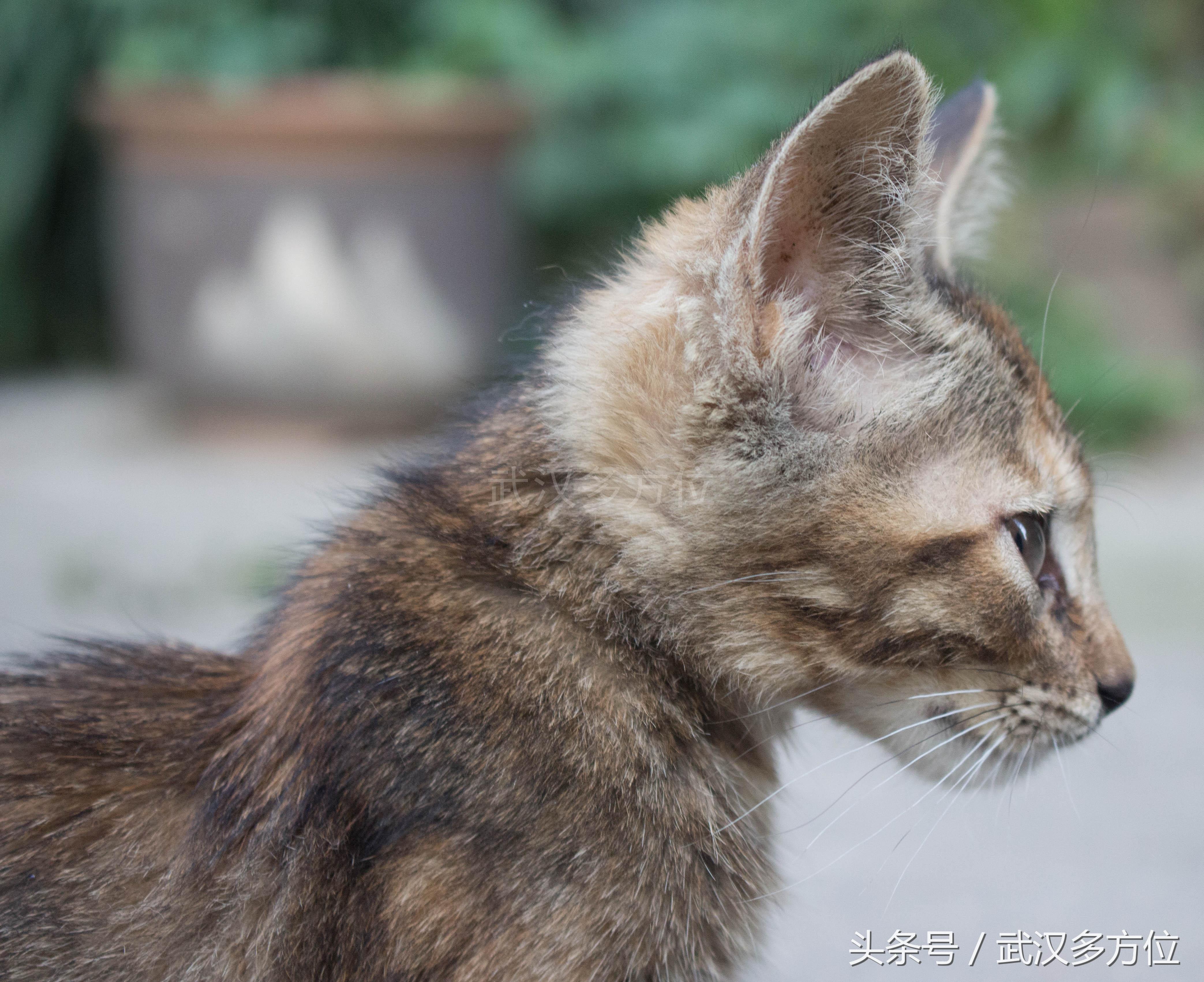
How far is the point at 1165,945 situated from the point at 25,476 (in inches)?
171

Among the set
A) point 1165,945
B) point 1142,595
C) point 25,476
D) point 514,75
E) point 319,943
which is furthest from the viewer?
point 514,75

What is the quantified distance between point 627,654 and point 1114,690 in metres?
0.71

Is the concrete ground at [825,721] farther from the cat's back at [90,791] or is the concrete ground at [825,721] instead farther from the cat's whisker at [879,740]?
the cat's back at [90,791]

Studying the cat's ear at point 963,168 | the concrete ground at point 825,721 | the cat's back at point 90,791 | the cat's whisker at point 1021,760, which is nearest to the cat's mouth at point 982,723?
the cat's whisker at point 1021,760

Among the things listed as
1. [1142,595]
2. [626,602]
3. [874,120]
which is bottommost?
[1142,595]

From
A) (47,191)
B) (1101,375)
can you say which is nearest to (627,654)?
(1101,375)

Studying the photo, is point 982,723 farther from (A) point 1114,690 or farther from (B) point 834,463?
(B) point 834,463

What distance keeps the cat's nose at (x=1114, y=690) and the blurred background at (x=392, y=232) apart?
5.34 feet

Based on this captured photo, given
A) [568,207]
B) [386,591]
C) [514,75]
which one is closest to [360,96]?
[514,75]

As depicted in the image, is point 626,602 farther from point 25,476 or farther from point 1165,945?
point 25,476

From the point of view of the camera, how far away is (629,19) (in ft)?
19.6

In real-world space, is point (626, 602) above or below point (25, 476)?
above

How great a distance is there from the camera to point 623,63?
227 inches

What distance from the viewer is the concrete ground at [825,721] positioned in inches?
101
